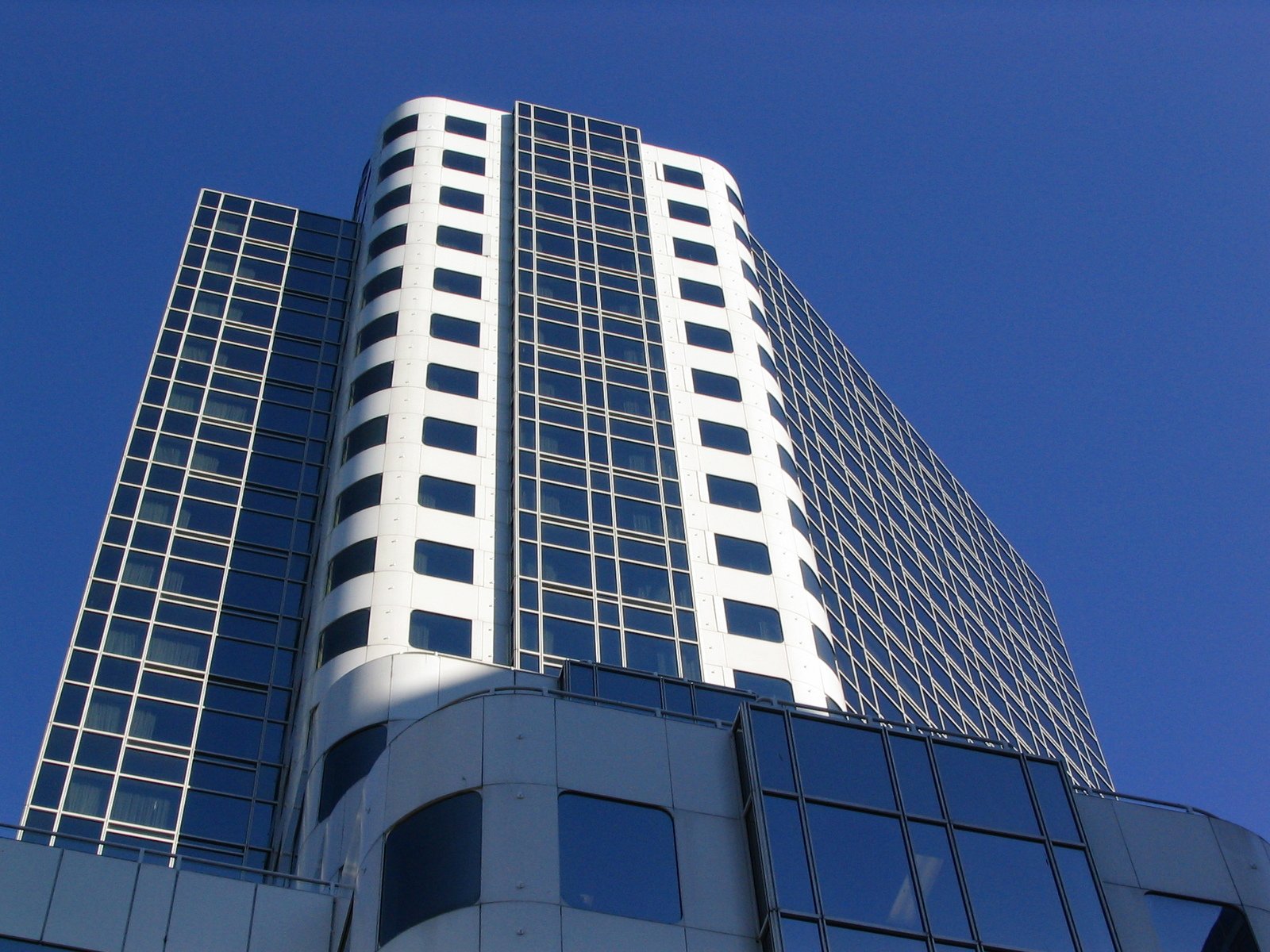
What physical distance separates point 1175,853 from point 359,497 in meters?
23.1

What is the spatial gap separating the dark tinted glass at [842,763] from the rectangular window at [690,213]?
34891 millimetres

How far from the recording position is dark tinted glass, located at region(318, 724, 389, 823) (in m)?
33.1

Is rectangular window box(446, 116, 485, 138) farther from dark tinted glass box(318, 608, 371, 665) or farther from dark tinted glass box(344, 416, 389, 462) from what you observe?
dark tinted glass box(318, 608, 371, 665)

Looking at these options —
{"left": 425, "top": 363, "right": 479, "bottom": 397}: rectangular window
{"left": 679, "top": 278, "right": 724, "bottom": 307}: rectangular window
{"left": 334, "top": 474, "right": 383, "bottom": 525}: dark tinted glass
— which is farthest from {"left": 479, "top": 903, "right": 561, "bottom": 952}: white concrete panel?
{"left": 679, "top": 278, "right": 724, "bottom": 307}: rectangular window

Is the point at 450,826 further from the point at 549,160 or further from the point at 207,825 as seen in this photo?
the point at 549,160

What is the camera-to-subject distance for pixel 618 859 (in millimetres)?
24312

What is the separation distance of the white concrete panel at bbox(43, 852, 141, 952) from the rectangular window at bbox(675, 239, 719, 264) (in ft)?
117

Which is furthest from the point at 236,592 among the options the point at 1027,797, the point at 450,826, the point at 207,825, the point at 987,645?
the point at 987,645

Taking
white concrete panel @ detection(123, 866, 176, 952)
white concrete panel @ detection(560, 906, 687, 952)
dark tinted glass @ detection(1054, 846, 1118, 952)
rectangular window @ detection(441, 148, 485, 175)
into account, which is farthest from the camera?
rectangular window @ detection(441, 148, 485, 175)

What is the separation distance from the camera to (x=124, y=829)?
3722 cm

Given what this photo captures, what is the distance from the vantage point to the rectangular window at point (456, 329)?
160 ft

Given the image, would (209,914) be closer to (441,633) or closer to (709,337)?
(441,633)

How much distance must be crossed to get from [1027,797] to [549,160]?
124 feet

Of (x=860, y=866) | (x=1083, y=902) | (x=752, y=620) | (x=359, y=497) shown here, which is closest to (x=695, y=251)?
(x=752, y=620)
